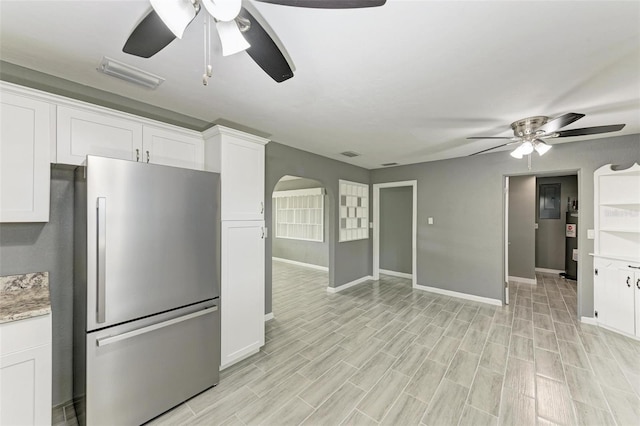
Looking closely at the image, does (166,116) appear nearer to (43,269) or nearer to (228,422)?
(43,269)

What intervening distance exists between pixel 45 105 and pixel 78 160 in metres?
0.39

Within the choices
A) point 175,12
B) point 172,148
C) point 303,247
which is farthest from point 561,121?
point 303,247

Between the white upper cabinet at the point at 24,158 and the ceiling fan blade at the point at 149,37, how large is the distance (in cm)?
100

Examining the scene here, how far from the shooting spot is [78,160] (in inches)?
73.7

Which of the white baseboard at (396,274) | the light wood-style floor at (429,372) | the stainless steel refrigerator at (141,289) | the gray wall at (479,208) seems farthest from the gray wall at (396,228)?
the stainless steel refrigerator at (141,289)

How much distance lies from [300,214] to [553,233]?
20.5 feet

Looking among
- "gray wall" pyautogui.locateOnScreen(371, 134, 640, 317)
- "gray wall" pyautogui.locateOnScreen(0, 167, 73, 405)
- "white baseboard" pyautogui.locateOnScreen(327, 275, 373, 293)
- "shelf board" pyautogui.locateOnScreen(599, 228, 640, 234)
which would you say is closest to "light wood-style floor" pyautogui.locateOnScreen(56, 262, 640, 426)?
"gray wall" pyautogui.locateOnScreen(371, 134, 640, 317)

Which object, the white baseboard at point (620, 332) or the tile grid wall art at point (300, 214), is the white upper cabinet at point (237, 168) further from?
the white baseboard at point (620, 332)

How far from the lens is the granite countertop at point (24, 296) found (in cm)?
139

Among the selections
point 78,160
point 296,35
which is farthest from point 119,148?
point 296,35

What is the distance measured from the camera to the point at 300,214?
7.07 metres

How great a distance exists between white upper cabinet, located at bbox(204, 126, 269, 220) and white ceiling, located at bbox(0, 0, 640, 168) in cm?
30

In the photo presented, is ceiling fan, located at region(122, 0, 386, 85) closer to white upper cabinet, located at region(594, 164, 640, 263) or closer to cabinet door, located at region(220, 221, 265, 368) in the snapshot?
cabinet door, located at region(220, 221, 265, 368)

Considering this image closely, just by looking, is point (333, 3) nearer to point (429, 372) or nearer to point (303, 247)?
point (429, 372)
